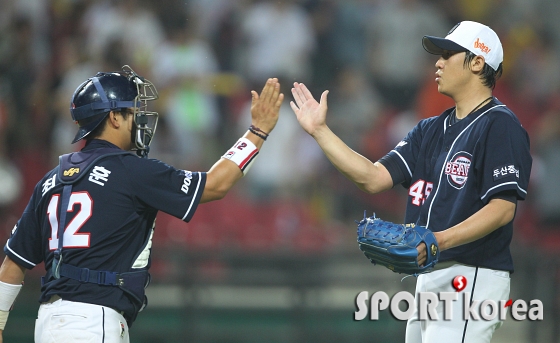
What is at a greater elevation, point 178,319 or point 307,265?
point 307,265

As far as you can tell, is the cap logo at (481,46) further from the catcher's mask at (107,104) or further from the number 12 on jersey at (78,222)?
the number 12 on jersey at (78,222)

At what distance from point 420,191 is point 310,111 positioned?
2.37 feet

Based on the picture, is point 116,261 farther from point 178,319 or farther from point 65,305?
point 178,319

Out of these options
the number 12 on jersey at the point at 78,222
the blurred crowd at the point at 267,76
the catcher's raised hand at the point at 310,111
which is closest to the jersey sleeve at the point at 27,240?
the number 12 on jersey at the point at 78,222

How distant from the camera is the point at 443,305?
12.1 feet

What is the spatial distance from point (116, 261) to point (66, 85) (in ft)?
17.5

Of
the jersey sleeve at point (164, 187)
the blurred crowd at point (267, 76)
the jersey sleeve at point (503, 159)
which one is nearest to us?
the jersey sleeve at point (503, 159)

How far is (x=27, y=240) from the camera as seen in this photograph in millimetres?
3871

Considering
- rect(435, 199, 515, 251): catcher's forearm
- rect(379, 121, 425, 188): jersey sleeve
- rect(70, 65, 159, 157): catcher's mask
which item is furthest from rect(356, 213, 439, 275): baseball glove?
rect(70, 65, 159, 157): catcher's mask

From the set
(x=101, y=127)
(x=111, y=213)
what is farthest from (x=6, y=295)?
(x=101, y=127)

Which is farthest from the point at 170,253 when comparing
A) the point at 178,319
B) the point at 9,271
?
the point at 9,271

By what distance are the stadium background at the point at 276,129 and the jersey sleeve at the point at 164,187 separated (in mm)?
3960

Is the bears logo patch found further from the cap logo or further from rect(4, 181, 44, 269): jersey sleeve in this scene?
rect(4, 181, 44, 269): jersey sleeve

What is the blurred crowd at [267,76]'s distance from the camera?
27.7 feet
